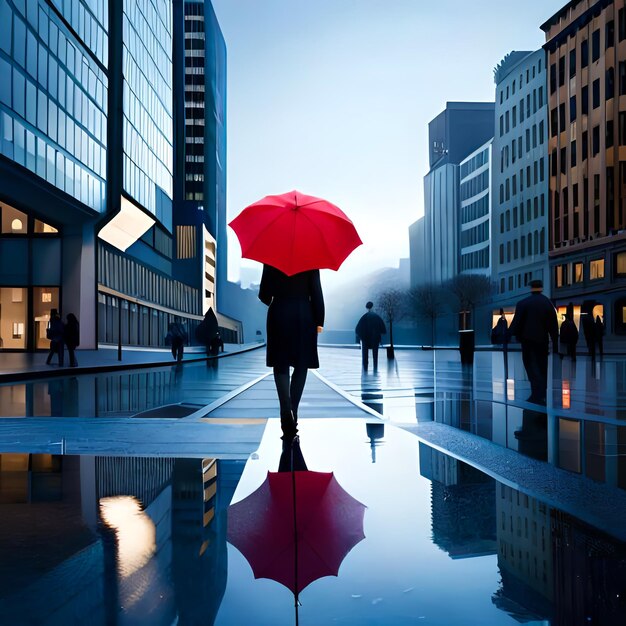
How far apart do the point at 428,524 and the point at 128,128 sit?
159ft

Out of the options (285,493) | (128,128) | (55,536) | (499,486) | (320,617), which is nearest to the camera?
(320,617)

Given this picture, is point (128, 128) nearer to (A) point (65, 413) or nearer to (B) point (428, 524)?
(A) point (65, 413)

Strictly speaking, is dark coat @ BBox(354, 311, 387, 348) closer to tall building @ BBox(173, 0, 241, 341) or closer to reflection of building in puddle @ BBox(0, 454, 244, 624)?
reflection of building in puddle @ BBox(0, 454, 244, 624)

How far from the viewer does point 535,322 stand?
475 inches

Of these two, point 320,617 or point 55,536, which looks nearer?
point 320,617

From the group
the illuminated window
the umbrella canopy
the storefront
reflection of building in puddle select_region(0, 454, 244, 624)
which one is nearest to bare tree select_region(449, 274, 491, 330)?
the illuminated window

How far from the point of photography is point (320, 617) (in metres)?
2.63

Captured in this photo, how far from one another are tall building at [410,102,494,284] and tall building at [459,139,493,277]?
6544 millimetres

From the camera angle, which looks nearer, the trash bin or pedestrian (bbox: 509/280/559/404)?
pedestrian (bbox: 509/280/559/404)

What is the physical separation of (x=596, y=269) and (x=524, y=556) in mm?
58684

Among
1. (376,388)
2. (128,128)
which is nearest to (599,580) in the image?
(376,388)

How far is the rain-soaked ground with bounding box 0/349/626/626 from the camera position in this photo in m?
2.72

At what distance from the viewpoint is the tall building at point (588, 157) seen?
2210 inches

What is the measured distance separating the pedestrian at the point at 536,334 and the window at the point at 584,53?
5632cm
